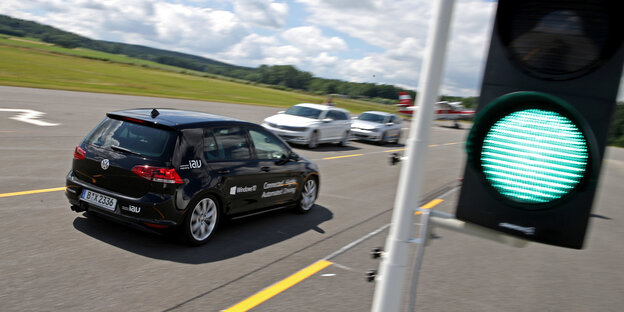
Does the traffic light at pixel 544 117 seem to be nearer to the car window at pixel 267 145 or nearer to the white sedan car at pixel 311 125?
the car window at pixel 267 145

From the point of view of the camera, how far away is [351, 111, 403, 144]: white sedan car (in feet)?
83.5

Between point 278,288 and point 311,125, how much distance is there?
48.9 ft

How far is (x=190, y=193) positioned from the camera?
626 centimetres

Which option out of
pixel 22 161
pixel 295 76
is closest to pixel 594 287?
Answer: pixel 22 161

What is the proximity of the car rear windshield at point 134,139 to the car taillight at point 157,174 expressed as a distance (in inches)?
6.4

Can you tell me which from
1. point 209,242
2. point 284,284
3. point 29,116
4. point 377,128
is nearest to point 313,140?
point 377,128

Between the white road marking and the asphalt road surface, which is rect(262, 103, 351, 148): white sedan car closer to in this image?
the white road marking

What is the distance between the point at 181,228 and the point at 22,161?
6.15 m

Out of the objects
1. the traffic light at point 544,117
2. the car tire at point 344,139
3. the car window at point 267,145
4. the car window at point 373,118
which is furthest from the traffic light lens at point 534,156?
the car window at point 373,118

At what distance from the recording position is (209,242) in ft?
22.0

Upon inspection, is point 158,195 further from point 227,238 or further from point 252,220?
point 252,220

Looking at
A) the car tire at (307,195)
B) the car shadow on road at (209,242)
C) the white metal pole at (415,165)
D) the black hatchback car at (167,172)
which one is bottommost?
the car shadow on road at (209,242)

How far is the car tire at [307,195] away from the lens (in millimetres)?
8904

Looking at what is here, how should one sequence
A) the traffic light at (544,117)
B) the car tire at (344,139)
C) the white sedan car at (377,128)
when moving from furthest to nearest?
1. the white sedan car at (377,128)
2. the car tire at (344,139)
3. the traffic light at (544,117)
